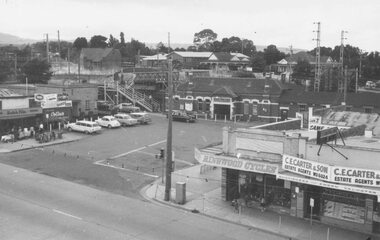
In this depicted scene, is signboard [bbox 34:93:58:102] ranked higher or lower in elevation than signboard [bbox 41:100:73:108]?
higher

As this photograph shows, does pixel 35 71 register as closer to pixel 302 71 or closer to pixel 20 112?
pixel 20 112

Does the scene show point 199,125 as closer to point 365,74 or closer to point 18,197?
point 18,197

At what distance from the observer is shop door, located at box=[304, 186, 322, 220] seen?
84.0ft

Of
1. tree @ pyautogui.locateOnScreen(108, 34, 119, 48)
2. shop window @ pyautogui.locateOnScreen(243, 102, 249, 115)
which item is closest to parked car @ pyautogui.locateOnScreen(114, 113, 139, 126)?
shop window @ pyautogui.locateOnScreen(243, 102, 249, 115)

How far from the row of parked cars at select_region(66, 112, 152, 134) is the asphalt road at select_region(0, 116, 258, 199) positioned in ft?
4.32

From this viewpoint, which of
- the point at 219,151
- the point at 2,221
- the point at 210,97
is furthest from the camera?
the point at 210,97

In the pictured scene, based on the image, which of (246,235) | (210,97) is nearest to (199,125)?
(210,97)

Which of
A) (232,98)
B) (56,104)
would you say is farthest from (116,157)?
(232,98)

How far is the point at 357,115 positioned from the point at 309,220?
1227cm

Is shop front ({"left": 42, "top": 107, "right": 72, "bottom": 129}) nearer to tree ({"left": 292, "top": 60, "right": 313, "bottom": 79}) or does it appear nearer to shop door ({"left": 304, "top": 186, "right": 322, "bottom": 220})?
shop door ({"left": 304, "top": 186, "right": 322, "bottom": 220})

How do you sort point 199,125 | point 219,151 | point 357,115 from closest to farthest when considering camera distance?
point 219,151, point 357,115, point 199,125

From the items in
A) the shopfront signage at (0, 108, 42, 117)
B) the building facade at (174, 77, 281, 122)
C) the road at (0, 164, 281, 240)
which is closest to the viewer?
the road at (0, 164, 281, 240)

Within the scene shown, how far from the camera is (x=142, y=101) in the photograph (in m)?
77.8

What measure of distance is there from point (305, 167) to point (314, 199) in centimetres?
278
